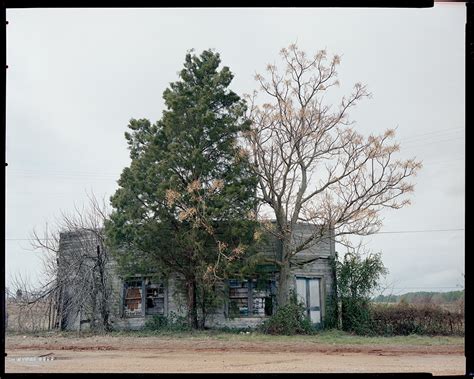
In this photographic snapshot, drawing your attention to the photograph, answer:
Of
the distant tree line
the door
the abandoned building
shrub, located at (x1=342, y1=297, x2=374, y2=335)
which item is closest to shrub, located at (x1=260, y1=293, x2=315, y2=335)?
the abandoned building

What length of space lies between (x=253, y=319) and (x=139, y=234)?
7.96ft

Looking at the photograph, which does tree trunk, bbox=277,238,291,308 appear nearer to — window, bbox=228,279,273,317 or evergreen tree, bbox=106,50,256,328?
window, bbox=228,279,273,317

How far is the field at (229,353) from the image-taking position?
8797 mm

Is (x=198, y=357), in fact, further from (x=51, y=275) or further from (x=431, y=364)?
(x=51, y=275)

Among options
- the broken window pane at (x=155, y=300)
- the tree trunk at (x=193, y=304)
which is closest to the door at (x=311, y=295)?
the tree trunk at (x=193, y=304)

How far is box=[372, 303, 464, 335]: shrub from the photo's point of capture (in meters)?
12.3

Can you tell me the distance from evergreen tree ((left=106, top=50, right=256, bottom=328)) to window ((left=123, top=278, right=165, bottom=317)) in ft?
1.26

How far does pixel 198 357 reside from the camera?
1009 centimetres

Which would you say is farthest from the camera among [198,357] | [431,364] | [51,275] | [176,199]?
[51,275]

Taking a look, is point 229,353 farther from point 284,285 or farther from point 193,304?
point 284,285

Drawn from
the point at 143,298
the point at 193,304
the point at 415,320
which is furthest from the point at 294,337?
the point at 143,298

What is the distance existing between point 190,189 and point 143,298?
2240mm
